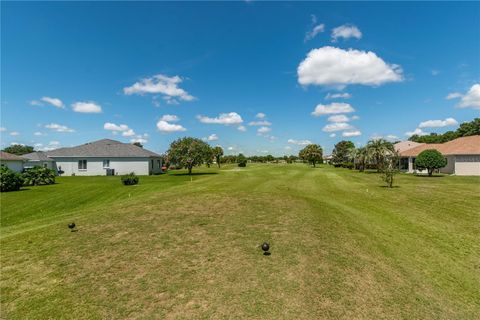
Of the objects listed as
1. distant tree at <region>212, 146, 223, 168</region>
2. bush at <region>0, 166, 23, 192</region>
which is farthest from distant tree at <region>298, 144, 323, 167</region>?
bush at <region>0, 166, 23, 192</region>

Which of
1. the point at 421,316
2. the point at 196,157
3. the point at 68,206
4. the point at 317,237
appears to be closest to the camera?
the point at 421,316

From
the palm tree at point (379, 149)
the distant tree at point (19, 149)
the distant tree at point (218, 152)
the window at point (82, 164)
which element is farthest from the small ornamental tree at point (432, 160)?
the distant tree at point (19, 149)

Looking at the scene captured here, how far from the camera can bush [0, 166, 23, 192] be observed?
24828mm

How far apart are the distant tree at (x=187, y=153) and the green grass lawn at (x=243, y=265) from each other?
2799 centimetres

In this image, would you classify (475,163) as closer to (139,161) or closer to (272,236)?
(272,236)

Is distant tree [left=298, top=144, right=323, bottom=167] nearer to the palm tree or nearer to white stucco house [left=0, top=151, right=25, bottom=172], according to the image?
the palm tree

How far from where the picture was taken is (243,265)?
7965 millimetres

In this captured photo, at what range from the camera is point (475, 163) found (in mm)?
36312

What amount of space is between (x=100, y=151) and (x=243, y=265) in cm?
4415

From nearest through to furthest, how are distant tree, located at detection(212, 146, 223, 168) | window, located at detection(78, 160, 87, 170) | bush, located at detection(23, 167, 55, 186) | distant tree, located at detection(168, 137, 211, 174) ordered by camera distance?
bush, located at detection(23, 167, 55, 186)
distant tree, located at detection(168, 137, 211, 174)
window, located at detection(78, 160, 87, 170)
distant tree, located at detection(212, 146, 223, 168)

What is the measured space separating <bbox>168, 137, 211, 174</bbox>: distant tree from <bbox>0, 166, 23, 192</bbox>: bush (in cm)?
1971

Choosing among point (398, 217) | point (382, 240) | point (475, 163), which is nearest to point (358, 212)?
point (398, 217)

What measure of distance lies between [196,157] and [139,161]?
10004mm

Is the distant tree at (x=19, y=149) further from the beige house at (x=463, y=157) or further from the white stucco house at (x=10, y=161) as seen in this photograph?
the beige house at (x=463, y=157)
